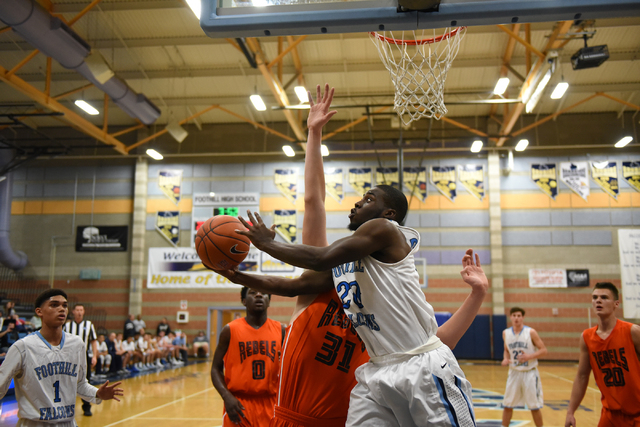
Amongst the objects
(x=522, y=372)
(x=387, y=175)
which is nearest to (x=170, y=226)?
(x=387, y=175)

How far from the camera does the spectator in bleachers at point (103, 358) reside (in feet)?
42.9

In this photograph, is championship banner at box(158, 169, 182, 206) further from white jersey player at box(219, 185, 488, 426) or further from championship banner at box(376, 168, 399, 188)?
white jersey player at box(219, 185, 488, 426)

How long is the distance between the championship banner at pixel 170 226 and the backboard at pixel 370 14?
16741mm

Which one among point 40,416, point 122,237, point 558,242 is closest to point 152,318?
point 122,237

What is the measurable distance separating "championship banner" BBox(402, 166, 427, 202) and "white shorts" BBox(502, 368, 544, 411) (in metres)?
11.8

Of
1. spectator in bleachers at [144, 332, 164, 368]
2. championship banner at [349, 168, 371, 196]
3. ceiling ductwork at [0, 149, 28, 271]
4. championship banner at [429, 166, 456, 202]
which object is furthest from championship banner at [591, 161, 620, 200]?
ceiling ductwork at [0, 149, 28, 271]

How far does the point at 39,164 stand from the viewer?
67.8ft

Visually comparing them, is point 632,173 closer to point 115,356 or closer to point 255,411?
point 115,356

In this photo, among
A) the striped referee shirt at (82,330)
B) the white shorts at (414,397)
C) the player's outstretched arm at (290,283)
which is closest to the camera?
the white shorts at (414,397)

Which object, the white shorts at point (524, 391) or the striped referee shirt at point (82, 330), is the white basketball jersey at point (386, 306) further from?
the striped referee shirt at point (82, 330)

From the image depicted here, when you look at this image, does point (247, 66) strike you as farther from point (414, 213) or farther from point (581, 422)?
point (581, 422)

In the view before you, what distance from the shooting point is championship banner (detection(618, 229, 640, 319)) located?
15633 millimetres

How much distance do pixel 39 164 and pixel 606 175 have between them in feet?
69.1

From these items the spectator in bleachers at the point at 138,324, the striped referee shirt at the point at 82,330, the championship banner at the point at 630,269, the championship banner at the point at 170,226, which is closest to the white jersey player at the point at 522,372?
the striped referee shirt at the point at 82,330
